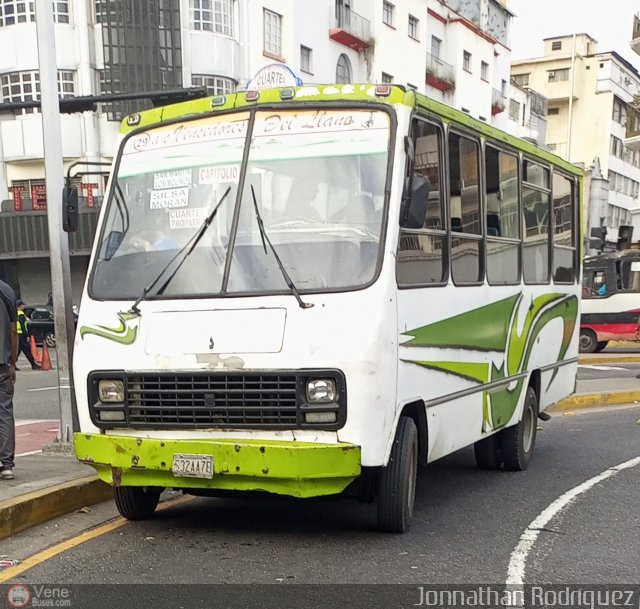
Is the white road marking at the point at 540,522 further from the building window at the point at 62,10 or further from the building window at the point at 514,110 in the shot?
the building window at the point at 514,110

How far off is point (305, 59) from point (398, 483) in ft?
93.5

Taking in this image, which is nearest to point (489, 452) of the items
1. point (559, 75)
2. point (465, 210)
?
point (465, 210)

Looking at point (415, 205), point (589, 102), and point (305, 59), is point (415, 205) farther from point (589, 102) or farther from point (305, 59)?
point (589, 102)

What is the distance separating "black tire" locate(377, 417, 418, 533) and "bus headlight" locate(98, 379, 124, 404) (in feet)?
5.69

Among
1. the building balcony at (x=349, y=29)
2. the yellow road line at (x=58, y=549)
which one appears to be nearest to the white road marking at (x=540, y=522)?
the yellow road line at (x=58, y=549)

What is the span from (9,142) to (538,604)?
2866 cm

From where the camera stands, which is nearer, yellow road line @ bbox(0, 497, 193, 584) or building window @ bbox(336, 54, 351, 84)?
yellow road line @ bbox(0, 497, 193, 584)

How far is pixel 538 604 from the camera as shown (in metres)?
4.41

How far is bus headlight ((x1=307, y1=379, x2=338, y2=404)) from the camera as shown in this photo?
504 centimetres

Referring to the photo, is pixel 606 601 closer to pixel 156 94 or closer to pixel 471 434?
pixel 471 434

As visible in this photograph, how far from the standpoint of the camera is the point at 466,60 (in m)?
42.7

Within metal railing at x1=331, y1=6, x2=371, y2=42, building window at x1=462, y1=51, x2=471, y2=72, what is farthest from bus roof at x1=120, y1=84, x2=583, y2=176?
building window at x1=462, y1=51, x2=471, y2=72

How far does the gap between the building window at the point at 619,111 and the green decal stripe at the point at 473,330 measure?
58726 millimetres

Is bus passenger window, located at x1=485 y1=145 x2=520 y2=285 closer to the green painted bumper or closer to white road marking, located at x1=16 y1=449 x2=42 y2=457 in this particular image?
the green painted bumper
